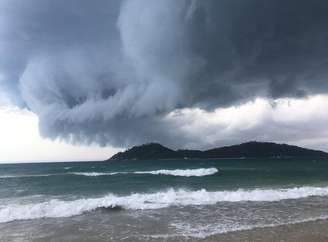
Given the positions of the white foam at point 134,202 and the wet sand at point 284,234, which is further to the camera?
the white foam at point 134,202

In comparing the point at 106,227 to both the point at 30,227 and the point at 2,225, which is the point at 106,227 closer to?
the point at 30,227

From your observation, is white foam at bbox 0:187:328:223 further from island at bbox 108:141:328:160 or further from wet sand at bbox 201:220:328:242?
island at bbox 108:141:328:160

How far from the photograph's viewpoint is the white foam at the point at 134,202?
714 inches

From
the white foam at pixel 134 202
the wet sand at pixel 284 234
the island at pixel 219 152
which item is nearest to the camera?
the wet sand at pixel 284 234

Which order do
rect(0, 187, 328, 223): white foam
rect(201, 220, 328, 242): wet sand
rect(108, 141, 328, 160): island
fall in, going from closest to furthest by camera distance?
rect(201, 220, 328, 242): wet sand
rect(0, 187, 328, 223): white foam
rect(108, 141, 328, 160): island

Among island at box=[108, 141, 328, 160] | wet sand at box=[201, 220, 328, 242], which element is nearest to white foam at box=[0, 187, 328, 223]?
wet sand at box=[201, 220, 328, 242]

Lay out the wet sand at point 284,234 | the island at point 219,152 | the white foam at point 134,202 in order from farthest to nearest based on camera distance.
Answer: the island at point 219,152, the white foam at point 134,202, the wet sand at point 284,234

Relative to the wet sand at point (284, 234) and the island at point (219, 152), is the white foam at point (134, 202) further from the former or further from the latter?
the island at point (219, 152)

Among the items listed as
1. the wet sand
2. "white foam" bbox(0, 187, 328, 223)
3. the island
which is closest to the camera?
the wet sand

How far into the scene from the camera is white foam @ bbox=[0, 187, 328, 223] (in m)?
18.1

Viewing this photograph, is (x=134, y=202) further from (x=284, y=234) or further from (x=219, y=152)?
(x=219, y=152)

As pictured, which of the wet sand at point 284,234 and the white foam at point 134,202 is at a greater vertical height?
the white foam at point 134,202

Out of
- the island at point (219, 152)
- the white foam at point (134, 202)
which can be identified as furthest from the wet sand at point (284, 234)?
the island at point (219, 152)

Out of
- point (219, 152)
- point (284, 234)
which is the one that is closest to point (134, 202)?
point (284, 234)
